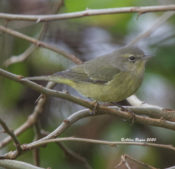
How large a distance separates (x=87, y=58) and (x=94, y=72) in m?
0.76

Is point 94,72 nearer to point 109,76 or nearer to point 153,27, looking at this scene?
point 109,76

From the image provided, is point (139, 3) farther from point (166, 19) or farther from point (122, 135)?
point (122, 135)

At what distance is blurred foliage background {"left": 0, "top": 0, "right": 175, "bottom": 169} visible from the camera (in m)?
4.07

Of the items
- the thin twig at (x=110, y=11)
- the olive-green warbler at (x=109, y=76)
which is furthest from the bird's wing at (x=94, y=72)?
the thin twig at (x=110, y=11)

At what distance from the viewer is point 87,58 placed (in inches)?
197

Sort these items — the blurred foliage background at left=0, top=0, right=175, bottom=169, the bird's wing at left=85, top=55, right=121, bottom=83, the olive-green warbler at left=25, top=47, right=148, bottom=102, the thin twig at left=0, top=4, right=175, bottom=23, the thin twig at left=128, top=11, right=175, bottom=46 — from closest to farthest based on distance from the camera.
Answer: the thin twig at left=0, top=4, right=175, bottom=23, the olive-green warbler at left=25, top=47, right=148, bottom=102, the blurred foliage background at left=0, top=0, right=175, bottom=169, the bird's wing at left=85, top=55, right=121, bottom=83, the thin twig at left=128, top=11, right=175, bottom=46

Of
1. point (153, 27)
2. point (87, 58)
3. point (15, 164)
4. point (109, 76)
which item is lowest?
point (15, 164)

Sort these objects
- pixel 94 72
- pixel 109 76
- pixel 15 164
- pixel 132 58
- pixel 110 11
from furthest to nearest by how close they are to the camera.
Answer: pixel 132 58 < pixel 94 72 < pixel 109 76 < pixel 110 11 < pixel 15 164

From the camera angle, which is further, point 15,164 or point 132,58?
point 132,58

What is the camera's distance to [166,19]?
446 centimetres

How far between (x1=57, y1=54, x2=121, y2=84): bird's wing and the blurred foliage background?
19.2 inches

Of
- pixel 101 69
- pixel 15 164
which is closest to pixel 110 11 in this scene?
pixel 101 69

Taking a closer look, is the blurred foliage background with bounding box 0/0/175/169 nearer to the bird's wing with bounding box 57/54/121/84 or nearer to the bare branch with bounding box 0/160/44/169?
the bird's wing with bounding box 57/54/121/84

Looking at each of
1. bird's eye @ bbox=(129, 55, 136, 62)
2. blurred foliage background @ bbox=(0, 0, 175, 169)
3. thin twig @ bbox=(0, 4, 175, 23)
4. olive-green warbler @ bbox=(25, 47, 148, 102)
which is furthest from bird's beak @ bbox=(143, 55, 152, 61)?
thin twig @ bbox=(0, 4, 175, 23)
